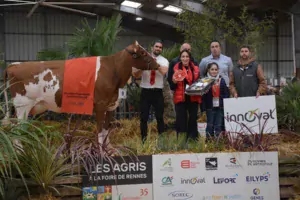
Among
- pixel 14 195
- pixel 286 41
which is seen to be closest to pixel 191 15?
pixel 14 195

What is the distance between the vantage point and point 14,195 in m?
3.56

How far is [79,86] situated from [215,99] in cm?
203

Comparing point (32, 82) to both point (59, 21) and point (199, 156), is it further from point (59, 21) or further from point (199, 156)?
point (59, 21)

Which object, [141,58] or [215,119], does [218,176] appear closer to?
[215,119]

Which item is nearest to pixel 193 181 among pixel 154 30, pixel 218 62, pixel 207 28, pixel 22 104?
pixel 218 62

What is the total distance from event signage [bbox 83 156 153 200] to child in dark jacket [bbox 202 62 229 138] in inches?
68.5

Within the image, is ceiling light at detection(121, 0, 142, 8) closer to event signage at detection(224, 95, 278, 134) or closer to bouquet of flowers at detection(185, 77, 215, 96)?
bouquet of flowers at detection(185, 77, 215, 96)

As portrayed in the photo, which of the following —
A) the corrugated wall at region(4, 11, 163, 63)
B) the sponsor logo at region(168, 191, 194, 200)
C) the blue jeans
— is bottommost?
the sponsor logo at region(168, 191, 194, 200)

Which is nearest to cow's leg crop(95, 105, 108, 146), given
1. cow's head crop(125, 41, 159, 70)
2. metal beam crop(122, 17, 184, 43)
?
cow's head crop(125, 41, 159, 70)

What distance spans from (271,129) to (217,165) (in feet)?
3.76

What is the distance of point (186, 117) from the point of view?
5543 millimetres

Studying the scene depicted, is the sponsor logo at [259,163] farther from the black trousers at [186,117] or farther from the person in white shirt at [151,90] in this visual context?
the person in white shirt at [151,90]

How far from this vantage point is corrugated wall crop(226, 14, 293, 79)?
22.4 metres

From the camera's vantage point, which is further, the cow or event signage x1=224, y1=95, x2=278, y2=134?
the cow
